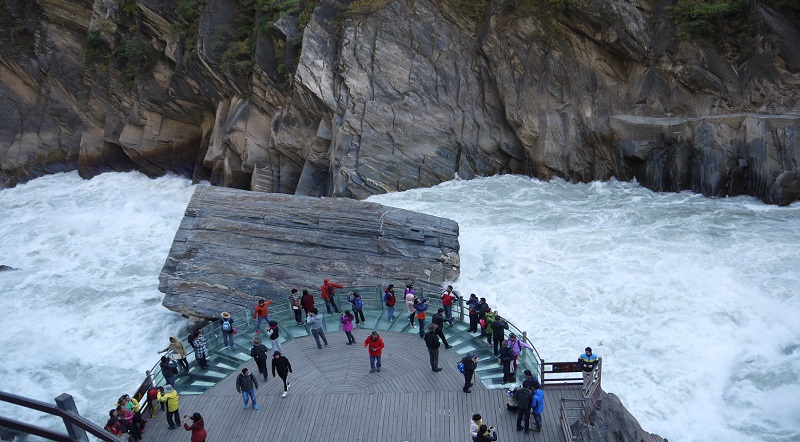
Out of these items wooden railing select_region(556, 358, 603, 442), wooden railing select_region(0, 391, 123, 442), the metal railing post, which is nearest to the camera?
wooden railing select_region(0, 391, 123, 442)

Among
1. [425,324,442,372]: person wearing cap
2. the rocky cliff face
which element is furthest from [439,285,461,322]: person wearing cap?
the rocky cliff face

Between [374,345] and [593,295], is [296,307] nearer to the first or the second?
[374,345]

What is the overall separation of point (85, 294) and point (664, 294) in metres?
21.1

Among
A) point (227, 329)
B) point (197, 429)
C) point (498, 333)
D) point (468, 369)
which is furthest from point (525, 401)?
point (227, 329)

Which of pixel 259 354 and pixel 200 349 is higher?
pixel 259 354

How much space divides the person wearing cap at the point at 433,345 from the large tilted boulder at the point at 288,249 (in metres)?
6.08

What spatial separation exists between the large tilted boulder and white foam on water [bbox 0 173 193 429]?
8.08 feet

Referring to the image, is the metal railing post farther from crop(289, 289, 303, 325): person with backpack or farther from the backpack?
crop(289, 289, 303, 325): person with backpack

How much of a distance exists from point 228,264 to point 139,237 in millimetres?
12360

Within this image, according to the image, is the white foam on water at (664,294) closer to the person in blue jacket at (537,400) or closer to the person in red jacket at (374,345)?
the person in blue jacket at (537,400)

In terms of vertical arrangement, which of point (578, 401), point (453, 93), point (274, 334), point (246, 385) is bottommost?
point (246, 385)

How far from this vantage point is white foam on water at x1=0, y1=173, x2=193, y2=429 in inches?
793

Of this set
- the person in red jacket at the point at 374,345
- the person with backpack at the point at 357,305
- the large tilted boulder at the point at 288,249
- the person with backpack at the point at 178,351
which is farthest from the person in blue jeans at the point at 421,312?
the person with backpack at the point at 178,351

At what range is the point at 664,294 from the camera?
20.6 metres
